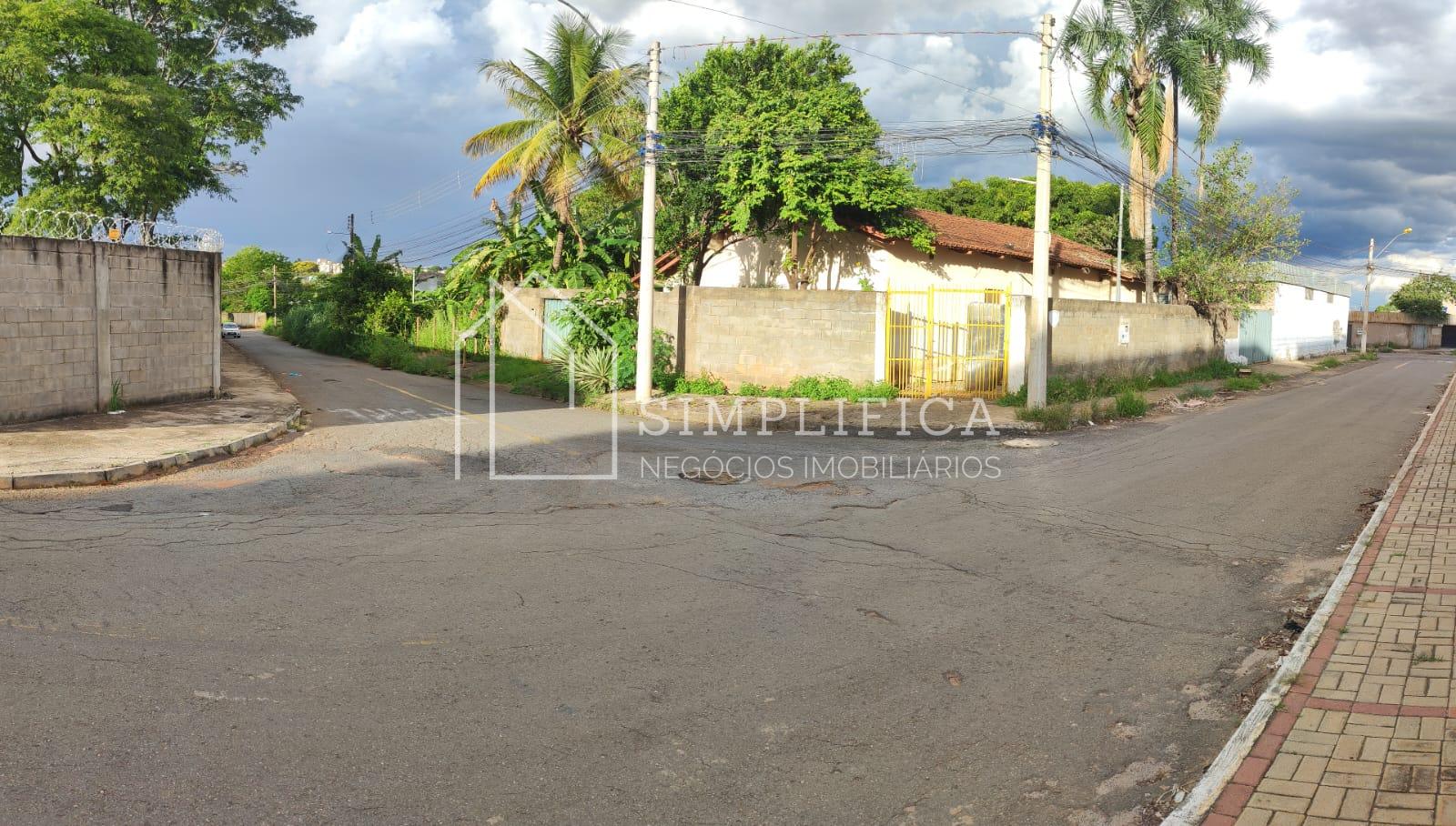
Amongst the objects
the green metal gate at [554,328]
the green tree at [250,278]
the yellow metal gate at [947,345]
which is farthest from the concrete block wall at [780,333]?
the green tree at [250,278]

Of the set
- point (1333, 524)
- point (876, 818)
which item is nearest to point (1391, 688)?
point (876, 818)

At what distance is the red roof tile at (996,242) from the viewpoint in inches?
971

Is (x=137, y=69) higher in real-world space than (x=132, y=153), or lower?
higher

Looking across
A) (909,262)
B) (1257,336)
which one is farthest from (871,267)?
(1257,336)

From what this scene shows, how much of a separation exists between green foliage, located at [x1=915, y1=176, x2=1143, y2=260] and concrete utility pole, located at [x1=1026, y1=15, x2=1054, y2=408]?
25.7 m

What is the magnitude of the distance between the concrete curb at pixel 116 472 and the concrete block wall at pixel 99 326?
3475 millimetres

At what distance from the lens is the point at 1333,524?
29.3ft

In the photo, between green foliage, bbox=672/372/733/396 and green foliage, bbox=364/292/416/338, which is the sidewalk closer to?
green foliage, bbox=672/372/733/396

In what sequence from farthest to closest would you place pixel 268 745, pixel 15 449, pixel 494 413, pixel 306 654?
pixel 494 413
pixel 15 449
pixel 306 654
pixel 268 745

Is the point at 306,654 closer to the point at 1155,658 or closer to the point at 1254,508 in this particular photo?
the point at 1155,658

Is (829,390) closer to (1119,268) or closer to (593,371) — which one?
(593,371)

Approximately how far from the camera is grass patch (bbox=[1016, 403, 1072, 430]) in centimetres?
1642

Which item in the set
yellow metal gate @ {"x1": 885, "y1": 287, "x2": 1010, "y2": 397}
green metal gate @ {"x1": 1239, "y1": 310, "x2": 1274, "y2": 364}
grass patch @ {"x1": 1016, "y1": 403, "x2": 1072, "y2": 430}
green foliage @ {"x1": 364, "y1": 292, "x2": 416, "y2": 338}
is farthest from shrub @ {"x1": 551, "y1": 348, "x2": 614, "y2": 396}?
green metal gate @ {"x1": 1239, "y1": 310, "x2": 1274, "y2": 364}

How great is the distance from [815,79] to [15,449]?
89.2 ft
